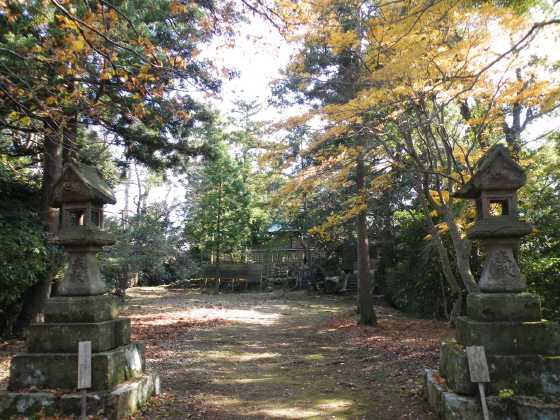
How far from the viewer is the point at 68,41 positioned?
5.08 m

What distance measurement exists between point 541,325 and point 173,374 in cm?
530

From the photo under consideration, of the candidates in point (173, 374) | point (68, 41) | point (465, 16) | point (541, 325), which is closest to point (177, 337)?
point (173, 374)

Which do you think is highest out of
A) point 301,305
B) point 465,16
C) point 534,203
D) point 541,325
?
point 465,16

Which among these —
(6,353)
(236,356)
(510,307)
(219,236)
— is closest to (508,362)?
(510,307)

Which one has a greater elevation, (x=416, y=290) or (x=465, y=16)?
(x=465, y=16)

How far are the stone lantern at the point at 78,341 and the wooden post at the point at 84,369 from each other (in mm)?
180

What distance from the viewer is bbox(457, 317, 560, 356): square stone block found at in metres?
4.27

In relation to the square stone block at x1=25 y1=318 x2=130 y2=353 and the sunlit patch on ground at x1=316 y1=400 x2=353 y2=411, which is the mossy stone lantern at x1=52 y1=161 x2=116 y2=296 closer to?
the square stone block at x1=25 y1=318 x2=130 y2=353

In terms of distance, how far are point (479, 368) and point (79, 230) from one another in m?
4.49

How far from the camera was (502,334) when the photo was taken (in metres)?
4.30

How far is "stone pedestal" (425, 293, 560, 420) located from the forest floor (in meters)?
0.74

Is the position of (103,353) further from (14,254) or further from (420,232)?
(420,232)

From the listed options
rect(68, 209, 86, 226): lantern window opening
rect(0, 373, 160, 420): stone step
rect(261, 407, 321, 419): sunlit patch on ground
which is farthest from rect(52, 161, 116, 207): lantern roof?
rect(261, 407, 321, 419): sunlit patch on ground

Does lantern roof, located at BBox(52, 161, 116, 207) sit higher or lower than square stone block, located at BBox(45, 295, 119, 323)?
higher
